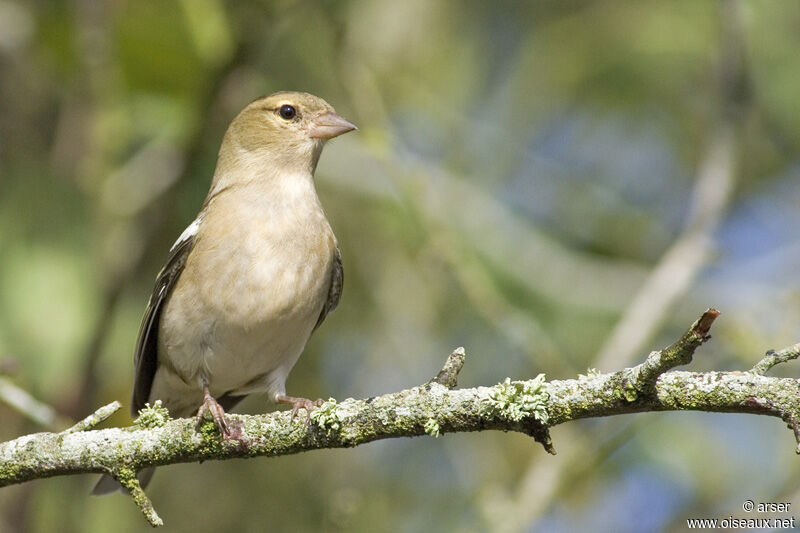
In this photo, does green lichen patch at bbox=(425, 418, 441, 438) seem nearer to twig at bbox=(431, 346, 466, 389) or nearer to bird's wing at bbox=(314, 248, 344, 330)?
twig at bbox=(431, 346, 466, 389)

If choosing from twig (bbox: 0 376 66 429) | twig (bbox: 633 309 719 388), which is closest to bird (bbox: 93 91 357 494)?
twig (bbox: 0 376 66 429)

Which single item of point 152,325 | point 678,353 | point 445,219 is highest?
point 445,219

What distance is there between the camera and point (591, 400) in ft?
11.8

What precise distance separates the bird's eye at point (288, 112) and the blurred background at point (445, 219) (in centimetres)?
31

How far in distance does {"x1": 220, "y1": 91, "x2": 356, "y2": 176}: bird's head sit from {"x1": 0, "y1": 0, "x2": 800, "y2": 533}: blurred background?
0.66 ft

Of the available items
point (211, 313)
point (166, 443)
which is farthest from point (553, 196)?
point (166, 443)

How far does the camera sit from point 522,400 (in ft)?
12.1

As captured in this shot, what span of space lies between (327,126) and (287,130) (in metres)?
0.28

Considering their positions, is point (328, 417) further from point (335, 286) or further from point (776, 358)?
point (335, 286)

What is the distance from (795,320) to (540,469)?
1.80 metres

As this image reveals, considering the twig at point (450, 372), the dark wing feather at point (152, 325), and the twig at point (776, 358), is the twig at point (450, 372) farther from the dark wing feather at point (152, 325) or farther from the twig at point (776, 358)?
the dark wing feather at point (152, 325)

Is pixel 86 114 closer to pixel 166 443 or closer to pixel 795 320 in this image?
pixel 166 443

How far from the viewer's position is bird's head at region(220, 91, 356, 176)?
21.7 feet

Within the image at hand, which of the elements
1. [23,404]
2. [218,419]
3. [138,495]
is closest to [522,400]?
[218,419]
